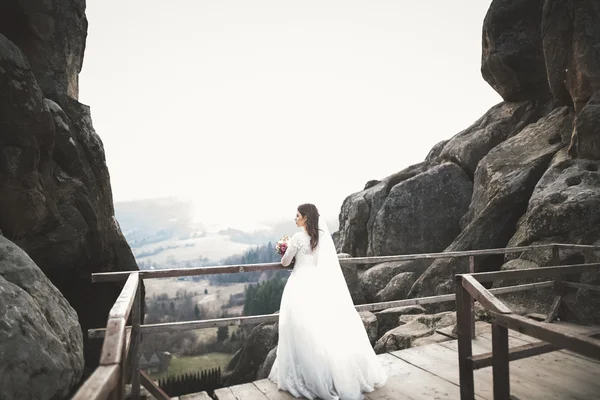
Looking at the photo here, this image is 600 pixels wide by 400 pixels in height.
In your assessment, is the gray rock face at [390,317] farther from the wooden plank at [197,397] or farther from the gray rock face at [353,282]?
the gray rock face at [353,282]

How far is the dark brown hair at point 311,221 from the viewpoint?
480 centimetres

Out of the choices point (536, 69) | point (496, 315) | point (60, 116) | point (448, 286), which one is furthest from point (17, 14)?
point (536, 69)

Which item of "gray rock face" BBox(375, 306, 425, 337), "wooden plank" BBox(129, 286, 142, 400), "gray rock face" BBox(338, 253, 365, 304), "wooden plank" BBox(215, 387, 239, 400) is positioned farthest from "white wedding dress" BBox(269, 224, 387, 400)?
"gray rock face" BBox(338, 253, 365, 304)

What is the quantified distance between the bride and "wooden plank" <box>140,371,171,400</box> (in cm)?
130

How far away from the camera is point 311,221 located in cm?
486

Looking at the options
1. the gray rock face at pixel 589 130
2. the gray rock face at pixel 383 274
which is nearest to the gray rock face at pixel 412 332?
the gray rock face at pixel 589 130

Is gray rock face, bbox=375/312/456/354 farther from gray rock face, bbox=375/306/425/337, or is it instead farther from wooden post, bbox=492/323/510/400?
wooden post, bbox=492/323/510/400

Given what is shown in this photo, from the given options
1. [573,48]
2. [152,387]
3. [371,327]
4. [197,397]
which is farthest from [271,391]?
[573,48]

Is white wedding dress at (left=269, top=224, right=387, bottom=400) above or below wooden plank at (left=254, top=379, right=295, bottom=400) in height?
above

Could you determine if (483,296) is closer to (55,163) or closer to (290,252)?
(290,252)

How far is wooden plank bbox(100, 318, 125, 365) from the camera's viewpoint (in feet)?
5.88

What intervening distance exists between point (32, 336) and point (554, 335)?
4291 millimetres

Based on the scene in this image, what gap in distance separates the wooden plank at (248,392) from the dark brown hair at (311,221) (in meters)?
1.83

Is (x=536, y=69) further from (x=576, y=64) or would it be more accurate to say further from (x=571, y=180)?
(x=571, y=180)
